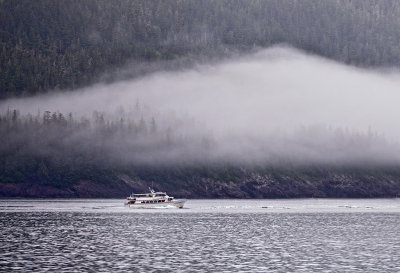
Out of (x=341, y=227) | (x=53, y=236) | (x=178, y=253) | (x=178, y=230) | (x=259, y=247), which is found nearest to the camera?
(x=178, y=253)

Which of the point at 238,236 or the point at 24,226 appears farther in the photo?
the point at 24,226

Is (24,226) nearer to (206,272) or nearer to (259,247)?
(259,247)

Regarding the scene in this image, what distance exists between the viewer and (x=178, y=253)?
12194cm

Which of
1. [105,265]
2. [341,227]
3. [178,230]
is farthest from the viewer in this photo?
[341,227]

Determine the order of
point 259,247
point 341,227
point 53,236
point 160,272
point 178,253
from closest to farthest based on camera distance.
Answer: point 160,272, point 178,253, point 259,247, point 53,236, point 341,227

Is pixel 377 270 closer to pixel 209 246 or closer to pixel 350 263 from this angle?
pixel 350 263

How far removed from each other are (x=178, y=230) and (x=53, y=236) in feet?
115

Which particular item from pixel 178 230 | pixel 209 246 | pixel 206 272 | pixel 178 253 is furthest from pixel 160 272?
pixel 178 230

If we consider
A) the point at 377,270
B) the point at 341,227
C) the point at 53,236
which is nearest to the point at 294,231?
the point at 341,227

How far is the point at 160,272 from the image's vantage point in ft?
319

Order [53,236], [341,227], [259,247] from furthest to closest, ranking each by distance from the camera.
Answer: [341,227]
[53,236]
[259,247]

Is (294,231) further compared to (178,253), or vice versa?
(294,231)

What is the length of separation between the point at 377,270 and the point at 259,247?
3644 centimetres

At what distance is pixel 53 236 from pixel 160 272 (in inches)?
2546
